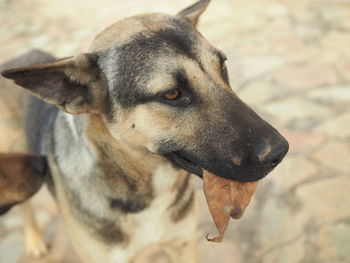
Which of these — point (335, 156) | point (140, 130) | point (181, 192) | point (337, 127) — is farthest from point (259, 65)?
point (140, 130)

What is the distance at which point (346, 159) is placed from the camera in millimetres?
4578

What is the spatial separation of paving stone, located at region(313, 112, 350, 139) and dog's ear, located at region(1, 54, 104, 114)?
3071mm

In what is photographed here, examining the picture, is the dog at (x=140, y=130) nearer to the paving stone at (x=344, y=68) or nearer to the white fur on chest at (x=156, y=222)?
the white fur on chest at (x=156, y=222)

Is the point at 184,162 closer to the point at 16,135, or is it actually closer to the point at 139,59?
the point at 139,59

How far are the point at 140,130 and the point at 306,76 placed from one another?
12.4ft

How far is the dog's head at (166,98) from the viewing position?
8.18ft

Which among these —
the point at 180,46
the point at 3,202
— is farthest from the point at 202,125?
the point at 3,202

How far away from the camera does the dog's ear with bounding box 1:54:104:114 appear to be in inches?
98.8

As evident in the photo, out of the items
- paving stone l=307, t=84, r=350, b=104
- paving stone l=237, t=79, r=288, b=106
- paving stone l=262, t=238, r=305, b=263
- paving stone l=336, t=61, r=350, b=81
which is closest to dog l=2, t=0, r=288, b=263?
paving stone l=262, t=238, r=305, b=263

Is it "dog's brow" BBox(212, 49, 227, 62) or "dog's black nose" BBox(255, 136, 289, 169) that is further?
"dog's brow" BBox(212, 49, 227, 62)

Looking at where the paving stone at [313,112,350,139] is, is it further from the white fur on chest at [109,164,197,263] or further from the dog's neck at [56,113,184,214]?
the dog's neck at [56,113,184,214]

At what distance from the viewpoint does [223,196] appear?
108 inches

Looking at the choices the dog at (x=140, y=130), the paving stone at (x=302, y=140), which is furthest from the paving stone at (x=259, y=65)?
the dog at (x=140, y=130)

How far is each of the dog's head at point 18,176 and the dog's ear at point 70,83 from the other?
0.79 metres
